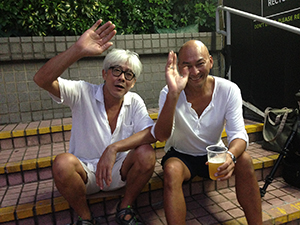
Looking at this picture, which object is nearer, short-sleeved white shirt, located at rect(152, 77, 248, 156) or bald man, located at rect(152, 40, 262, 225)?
bald man, located at rect(152, 40, 262, 225)

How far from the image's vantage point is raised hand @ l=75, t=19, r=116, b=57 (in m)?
1.80

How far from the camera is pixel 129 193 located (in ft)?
6.73

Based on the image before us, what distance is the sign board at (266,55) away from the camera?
3.30 meters

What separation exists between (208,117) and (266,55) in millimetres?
2210

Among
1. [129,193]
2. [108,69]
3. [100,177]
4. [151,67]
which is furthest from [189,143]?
[151,67]

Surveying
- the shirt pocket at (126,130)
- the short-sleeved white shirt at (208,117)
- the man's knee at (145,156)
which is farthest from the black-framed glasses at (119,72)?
the man's knee at (145,156)

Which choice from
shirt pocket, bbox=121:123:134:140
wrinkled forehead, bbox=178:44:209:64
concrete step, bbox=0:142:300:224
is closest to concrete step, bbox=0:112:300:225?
concrete step, bbox=0:142:300:224

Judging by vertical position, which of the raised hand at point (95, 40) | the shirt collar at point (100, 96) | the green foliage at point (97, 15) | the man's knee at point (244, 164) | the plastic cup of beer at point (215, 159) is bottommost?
the man's knee at point (244, 164)

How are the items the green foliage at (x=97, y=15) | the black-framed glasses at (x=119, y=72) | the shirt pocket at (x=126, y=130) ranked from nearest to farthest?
1. the black-framed glasses at (x=119, y=72)
2. the shirt pocket at (x=126, y=130)
3. the green foliage at (x=97, y=15)

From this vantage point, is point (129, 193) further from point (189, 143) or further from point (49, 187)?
point (49, 187)

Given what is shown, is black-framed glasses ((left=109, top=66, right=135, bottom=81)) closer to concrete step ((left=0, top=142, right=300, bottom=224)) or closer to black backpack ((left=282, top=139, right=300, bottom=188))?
concrete step ((left=0, top=142, right=300, bottom=224))

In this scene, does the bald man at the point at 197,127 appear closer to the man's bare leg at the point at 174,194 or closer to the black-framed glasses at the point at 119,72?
the man's bare leg at the point at 174,194

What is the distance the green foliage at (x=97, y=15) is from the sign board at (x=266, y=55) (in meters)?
0.72

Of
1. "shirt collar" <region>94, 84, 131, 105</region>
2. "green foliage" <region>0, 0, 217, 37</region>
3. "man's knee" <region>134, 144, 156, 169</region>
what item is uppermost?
"green foliage" <region>0, 0, 217, 37</region>
